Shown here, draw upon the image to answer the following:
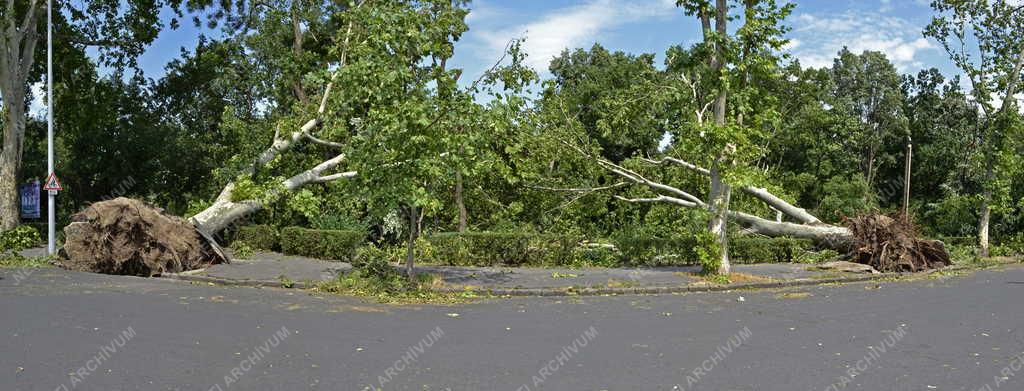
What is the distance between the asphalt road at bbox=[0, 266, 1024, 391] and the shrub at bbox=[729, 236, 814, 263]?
7343 mm

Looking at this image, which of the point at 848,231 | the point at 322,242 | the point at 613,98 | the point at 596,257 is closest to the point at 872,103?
the point at 848,231

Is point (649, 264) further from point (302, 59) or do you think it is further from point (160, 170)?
point (160, 170)

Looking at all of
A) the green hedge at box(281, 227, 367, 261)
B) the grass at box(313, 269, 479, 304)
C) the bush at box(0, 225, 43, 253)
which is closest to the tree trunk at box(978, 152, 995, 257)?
the green hedge at box(281, 227, 367, 261)

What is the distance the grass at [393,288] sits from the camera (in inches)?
497

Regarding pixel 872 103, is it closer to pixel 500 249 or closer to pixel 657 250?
pixel 657 250

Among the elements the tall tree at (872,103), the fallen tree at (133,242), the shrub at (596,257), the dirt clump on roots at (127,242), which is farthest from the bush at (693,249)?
the tall tree at (872,103)

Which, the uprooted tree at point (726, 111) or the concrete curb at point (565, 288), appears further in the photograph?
the uprooted tree at point (726, 111)

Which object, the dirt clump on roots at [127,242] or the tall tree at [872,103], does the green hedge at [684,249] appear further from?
the tall tree at [872,103]

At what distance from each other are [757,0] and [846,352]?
9.83m

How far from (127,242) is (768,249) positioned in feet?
53.4

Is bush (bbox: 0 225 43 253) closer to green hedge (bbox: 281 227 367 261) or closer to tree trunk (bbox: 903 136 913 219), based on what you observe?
green hedge (bbox: 281 227 367 261)

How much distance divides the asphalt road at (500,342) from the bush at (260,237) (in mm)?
8863

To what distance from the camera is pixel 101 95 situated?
96.3ft

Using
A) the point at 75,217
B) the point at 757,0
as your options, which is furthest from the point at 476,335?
the point at 75,217
